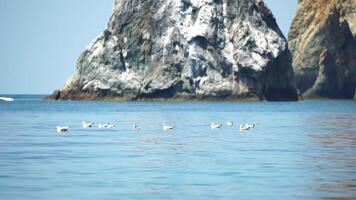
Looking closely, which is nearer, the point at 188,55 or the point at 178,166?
the point at 178,166

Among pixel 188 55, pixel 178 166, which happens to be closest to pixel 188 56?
pixel 188 55

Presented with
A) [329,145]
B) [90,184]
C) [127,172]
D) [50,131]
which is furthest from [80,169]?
[50,131]

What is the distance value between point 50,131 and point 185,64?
4202 inches

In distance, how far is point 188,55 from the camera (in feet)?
580

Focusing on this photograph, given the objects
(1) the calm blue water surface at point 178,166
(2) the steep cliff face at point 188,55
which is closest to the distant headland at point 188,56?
(2) the steep cliff face at point 188,55

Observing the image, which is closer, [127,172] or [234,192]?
[234,192]

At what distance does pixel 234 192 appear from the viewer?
1249 inches

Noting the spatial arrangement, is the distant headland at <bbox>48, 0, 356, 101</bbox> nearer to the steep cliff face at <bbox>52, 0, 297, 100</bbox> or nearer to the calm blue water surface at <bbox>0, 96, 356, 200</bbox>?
Result: the steep cliff face at <bbox>52, 0, 297, 100</bbox>

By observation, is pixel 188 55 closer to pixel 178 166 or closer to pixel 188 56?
pixel 188 56

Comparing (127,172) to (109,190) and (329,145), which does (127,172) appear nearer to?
(109,190)

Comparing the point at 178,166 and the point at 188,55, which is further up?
the point at 188,55

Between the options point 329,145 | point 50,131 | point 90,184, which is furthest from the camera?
point 50,131

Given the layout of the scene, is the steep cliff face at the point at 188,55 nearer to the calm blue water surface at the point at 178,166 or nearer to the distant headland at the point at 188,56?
the distant headland at the point at 188,56

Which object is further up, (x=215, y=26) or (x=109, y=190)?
(x=215, y=26)
